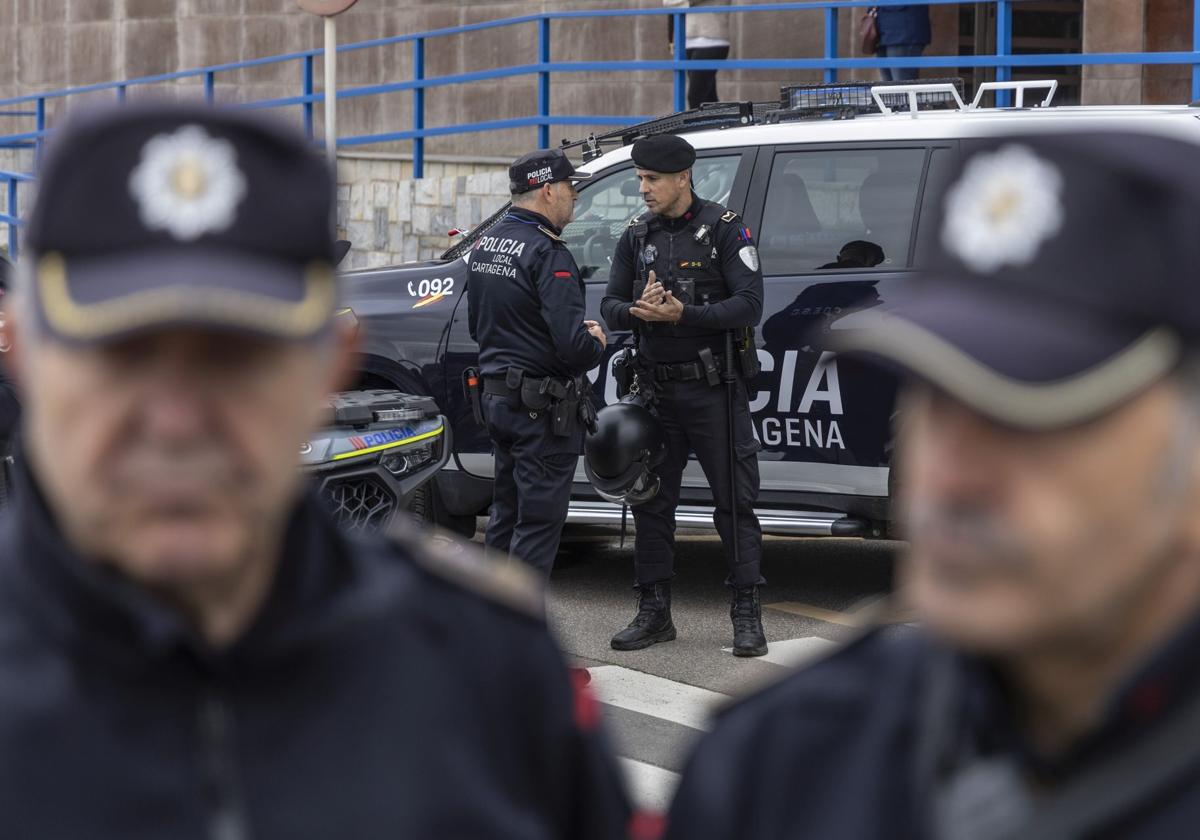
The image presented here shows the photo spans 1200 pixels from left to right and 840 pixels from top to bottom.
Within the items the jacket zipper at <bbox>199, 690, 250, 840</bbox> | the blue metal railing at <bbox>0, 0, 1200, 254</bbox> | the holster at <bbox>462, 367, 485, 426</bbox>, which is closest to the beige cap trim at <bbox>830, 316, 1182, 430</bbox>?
the jacket zipper at <bbox>199, 690, 250, 840</bbox>

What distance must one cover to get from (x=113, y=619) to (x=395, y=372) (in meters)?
6.99

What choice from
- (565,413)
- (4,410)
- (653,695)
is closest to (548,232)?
(565,413)

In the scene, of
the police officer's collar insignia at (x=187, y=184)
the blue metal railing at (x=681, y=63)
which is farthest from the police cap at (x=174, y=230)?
the blue metal railing at (x=681, y=63)

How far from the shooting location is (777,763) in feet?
5.02

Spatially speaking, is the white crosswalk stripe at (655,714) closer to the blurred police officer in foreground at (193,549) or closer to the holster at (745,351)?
the holster at (745,351)

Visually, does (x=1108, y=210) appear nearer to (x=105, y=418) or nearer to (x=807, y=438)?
(x=105, y=418)

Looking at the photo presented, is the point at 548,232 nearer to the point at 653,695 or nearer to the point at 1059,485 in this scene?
the point at 653,695

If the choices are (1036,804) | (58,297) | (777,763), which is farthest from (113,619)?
(1036,804)

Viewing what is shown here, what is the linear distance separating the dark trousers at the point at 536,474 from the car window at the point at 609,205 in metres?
1.16

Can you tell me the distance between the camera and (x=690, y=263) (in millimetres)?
7250

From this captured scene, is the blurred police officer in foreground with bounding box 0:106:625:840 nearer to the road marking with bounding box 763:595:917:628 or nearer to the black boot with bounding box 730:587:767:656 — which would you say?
the black boot with bounding box 730:587:767:656

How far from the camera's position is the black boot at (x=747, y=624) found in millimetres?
7078

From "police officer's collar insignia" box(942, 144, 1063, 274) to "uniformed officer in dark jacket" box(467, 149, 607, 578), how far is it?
18.3 feet

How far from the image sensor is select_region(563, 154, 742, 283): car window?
26.5ft
